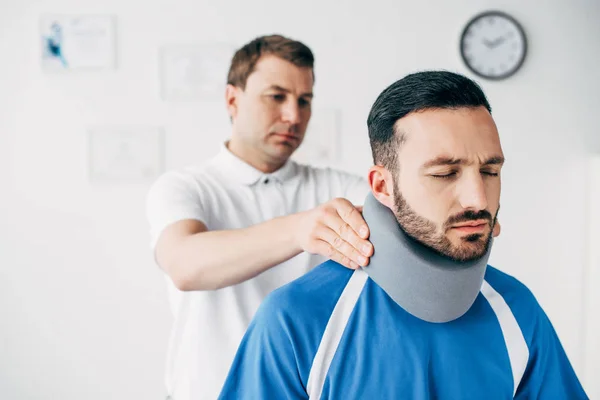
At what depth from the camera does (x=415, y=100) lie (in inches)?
41.2

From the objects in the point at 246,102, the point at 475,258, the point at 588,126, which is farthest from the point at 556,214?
the point at 475,258

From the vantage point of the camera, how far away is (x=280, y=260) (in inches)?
48.9

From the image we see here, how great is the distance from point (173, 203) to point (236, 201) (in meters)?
0.25

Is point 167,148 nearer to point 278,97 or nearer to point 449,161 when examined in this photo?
point 278,97

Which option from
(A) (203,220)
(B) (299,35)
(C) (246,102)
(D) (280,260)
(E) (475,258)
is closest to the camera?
(E) (475,258)

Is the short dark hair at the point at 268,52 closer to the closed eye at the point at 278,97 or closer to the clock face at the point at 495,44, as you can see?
the closed eye at the point at 278,97

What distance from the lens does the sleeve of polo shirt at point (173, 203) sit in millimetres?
1488

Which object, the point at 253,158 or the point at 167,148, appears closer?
the point at 253,158

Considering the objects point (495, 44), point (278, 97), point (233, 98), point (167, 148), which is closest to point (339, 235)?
point (278, 97)

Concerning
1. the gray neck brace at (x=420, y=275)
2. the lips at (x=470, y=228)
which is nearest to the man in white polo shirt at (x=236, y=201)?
the gray neck brace at (x=420, y=275)

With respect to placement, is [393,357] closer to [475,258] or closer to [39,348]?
[475,258]

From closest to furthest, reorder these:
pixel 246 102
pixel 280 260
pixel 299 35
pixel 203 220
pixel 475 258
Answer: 1. pixel 475 258
2. pixel 280 260
3. pixel 203 220
4. pixel 246 102
5. pixel 299 35

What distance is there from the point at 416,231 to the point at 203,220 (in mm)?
689

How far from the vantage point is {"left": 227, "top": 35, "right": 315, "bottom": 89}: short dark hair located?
1.67 metres
